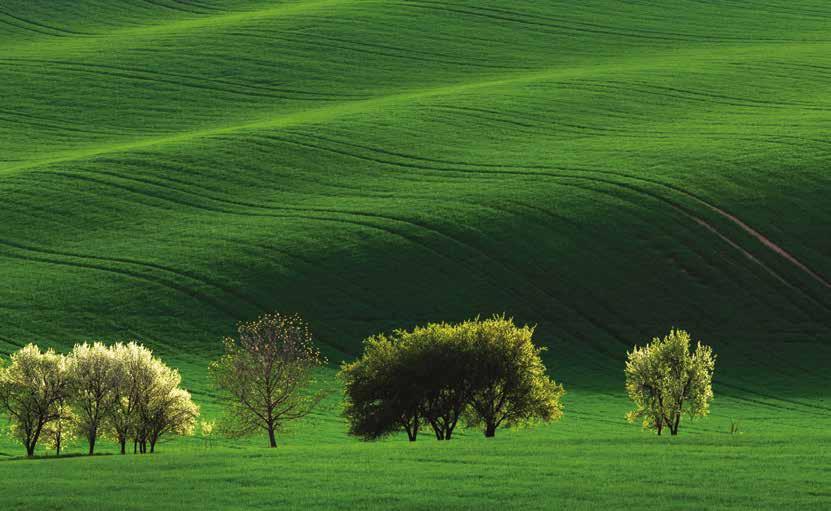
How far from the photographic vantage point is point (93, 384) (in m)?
48.7

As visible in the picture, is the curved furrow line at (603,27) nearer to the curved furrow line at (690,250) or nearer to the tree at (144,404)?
the curved furrow line at (690,250)

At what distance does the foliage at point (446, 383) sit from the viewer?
47844 millimetres

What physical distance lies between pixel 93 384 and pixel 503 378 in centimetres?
1500

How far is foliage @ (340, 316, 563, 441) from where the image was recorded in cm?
4784

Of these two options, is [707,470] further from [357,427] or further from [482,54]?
[482,54]

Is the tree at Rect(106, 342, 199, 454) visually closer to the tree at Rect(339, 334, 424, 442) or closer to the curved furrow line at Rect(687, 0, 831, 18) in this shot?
the tree at Rect(339, 334, 424, 442)

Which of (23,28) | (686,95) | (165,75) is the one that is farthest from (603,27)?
(23,28)

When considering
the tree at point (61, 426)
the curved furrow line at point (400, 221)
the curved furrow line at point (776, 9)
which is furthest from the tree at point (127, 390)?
the curved furrow line at point (776, 9)

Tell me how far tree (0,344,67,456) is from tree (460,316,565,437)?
15154 millimetres

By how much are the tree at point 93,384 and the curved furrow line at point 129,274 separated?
14.9 m

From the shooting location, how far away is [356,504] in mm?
28750

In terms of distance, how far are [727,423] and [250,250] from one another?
1068 inches

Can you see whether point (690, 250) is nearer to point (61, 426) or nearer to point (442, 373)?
point (442, 373)

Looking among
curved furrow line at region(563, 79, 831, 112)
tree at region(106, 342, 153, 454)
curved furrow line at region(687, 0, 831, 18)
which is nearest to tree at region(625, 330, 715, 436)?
tree at region(106, 342, 153, 454)
